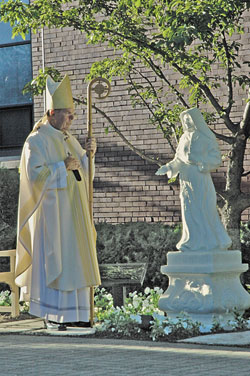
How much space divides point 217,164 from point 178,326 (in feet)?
6.43

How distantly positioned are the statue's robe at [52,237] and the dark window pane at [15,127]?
23.7ft

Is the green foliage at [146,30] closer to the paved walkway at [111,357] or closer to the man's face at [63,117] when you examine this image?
the man's face at [63,117]

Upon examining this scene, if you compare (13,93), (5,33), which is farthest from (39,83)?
(5,33)

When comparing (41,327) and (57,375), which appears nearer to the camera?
(57,375)

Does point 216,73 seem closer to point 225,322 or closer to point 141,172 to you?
point 141,172

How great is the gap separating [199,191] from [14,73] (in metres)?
7.98

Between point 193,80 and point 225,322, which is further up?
point 193,80

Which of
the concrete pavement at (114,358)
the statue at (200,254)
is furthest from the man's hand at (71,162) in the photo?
the concrete pavement at (114,358)

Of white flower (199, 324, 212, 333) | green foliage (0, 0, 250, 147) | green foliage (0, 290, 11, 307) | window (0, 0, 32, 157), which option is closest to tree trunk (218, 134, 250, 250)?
green foliage (0, 0, 250, 147)

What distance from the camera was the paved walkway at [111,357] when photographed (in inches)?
265

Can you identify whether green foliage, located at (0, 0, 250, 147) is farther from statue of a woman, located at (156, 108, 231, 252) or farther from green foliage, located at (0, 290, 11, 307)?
green foliage, located at (0, 290, 11, 307)

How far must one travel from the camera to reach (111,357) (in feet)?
24.7

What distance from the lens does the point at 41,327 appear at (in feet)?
33.1

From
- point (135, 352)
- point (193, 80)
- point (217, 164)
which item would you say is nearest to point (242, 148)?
point (193, 80)
